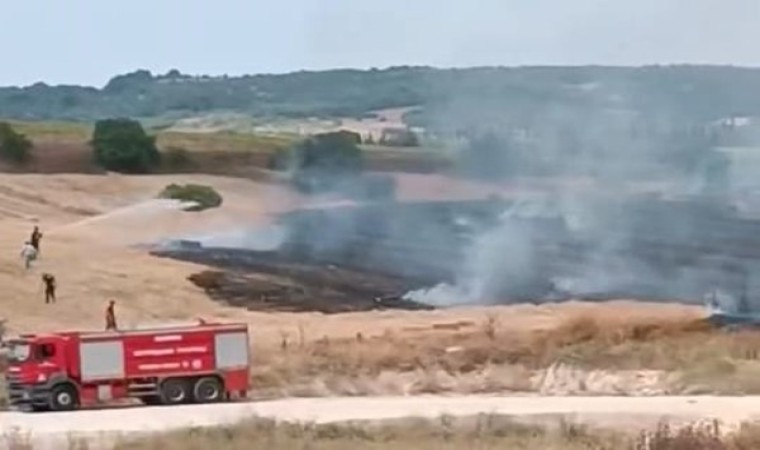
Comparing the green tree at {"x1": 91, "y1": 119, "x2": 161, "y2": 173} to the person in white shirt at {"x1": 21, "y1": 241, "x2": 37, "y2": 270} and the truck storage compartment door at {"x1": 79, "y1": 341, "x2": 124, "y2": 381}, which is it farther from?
the truck storage compartment door at {"x1": 79, "y1": 341, "x2": 124, "y2": 381}

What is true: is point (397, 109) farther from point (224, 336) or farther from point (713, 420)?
point (713, 420)

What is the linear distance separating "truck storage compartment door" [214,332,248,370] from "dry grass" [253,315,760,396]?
3.71m

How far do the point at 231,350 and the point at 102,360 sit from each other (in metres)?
3.40

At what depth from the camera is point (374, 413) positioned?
2029 inches

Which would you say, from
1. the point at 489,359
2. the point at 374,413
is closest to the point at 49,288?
the point at 489,359

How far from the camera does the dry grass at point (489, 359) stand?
2447 inches

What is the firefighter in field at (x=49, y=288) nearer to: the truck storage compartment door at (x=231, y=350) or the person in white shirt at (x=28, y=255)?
the person in white shirt at (x=28, y=255)

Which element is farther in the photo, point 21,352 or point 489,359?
point 489,359

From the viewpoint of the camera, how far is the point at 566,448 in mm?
40469

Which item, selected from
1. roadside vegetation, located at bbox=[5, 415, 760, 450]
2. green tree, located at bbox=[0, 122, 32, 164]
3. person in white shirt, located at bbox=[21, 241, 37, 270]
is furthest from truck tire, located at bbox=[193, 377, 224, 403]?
green tree, located at bbox=[0, 122, 32, 164]

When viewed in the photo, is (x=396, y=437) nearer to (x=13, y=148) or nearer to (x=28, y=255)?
(x=28, y=255)

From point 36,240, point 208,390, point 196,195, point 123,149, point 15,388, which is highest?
point 123,149

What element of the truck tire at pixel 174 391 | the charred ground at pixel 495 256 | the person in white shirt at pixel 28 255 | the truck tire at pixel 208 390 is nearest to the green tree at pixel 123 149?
the charred ground at pixel 495 256

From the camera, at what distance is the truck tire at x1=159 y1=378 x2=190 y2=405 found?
57.8 meters
